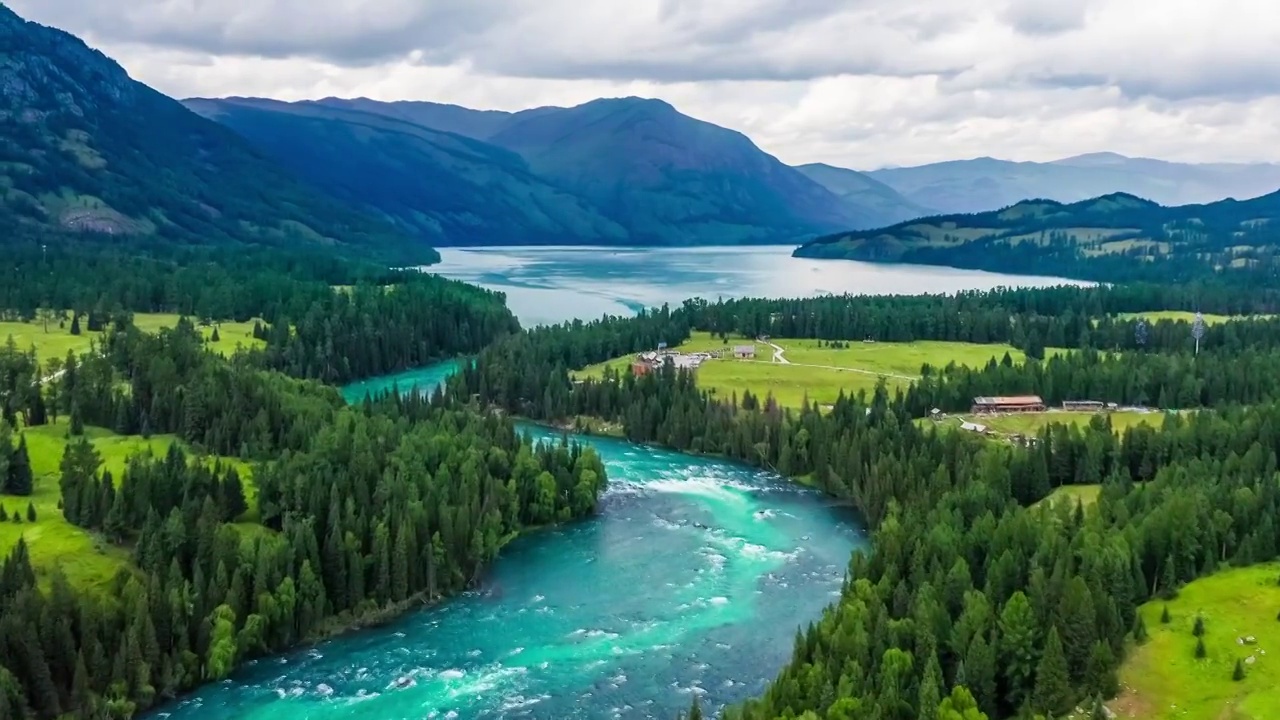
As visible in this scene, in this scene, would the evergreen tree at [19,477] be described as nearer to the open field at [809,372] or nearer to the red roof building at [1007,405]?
the open field at [809,372]

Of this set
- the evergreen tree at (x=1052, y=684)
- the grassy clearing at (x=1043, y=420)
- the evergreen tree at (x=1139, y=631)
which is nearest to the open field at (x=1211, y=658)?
the evergreen tree at (x=1139, y=631)

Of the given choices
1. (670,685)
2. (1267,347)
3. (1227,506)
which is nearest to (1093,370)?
(1267,347)

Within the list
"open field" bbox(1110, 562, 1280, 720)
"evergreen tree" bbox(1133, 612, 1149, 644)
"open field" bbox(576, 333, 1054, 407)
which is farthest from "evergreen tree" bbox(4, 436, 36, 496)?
"open field" bbox(576, 333, 1054, 407)

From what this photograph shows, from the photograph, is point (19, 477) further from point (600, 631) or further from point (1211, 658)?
point (1211, 658)

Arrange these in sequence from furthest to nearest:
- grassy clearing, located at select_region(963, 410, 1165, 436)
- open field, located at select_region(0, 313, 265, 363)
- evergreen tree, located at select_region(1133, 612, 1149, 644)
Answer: open field, located at select_region(0, 313, 265, 363)
grassy clearing, located at select_region(963, 410, 1165, 436)
evergreen tree, located at select_region(1133, 612, 1149, 644)

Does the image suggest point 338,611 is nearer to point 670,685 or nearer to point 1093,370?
point 670,685

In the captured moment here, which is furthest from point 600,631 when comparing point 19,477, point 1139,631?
point 19,477

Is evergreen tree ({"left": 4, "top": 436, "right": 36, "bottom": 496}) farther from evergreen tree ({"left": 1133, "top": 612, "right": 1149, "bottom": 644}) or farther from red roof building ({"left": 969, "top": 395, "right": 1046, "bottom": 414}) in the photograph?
red roof building ({"left": 969, "top": 395, "right": 1046, "bottom": 414})
